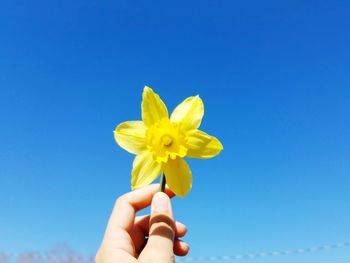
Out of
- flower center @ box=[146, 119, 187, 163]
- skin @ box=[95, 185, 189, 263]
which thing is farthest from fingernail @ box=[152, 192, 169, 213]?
flower center @ box=[146, 119, 187, 163]

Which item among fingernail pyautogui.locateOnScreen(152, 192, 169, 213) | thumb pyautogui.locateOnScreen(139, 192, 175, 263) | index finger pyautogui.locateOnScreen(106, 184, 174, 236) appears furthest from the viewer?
index finger pyautogui.locateOnScreen(106, 184, 174, 236)

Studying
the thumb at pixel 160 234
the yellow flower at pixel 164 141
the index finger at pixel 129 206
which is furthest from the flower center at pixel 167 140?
the index finger at pixel 129 206

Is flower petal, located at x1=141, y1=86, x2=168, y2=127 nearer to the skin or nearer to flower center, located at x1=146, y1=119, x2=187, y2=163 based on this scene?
flower center, located at x1=146, y1=119, x2=187, y2=163

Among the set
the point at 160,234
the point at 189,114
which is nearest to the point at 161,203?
the point at 160,234

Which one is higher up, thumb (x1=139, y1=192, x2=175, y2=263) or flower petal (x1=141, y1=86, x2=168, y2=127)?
flower petal (x1=141, y1=86, x2=168, y2=127)

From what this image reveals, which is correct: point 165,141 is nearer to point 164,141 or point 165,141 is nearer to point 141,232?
point 164,141

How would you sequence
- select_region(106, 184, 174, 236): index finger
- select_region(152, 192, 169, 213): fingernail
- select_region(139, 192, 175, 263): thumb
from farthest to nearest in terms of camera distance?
select_region(106, 184, 174, 236): index finger, select_region(152, 192, 169, 213): fingernail, select_region(139, 192, 175, 263): thumb

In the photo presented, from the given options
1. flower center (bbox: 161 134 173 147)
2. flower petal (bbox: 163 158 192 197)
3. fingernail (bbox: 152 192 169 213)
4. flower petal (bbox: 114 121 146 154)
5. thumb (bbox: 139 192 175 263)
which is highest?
flower petal (bbox: 114 121 146 154)
